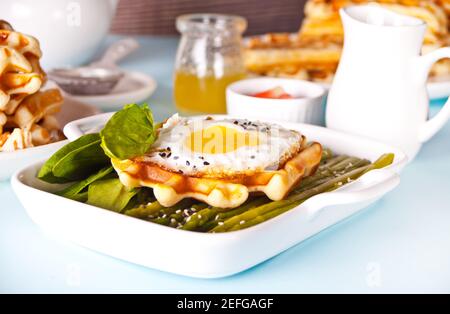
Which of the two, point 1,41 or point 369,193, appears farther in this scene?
point 1,41

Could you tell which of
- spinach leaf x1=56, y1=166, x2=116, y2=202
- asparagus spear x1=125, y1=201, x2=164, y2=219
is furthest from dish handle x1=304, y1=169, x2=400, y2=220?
spinach leaf x1=56, y1=166, x2=116, y2=202

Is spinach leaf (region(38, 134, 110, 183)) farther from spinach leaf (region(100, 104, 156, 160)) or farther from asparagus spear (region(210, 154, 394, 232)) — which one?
asparagus spear (region(210, 154, 394, 232))

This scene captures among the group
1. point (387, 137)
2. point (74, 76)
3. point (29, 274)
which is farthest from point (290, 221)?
point (74, 76)

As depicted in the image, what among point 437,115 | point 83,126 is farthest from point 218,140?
point 437,115

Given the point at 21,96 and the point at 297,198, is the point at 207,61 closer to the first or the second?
the point at 21,96

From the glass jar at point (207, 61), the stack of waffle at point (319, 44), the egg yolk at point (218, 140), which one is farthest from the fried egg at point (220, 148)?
the stack of waffle at point (319, 44)

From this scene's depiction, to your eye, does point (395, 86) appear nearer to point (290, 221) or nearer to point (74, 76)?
point (290, 221)
